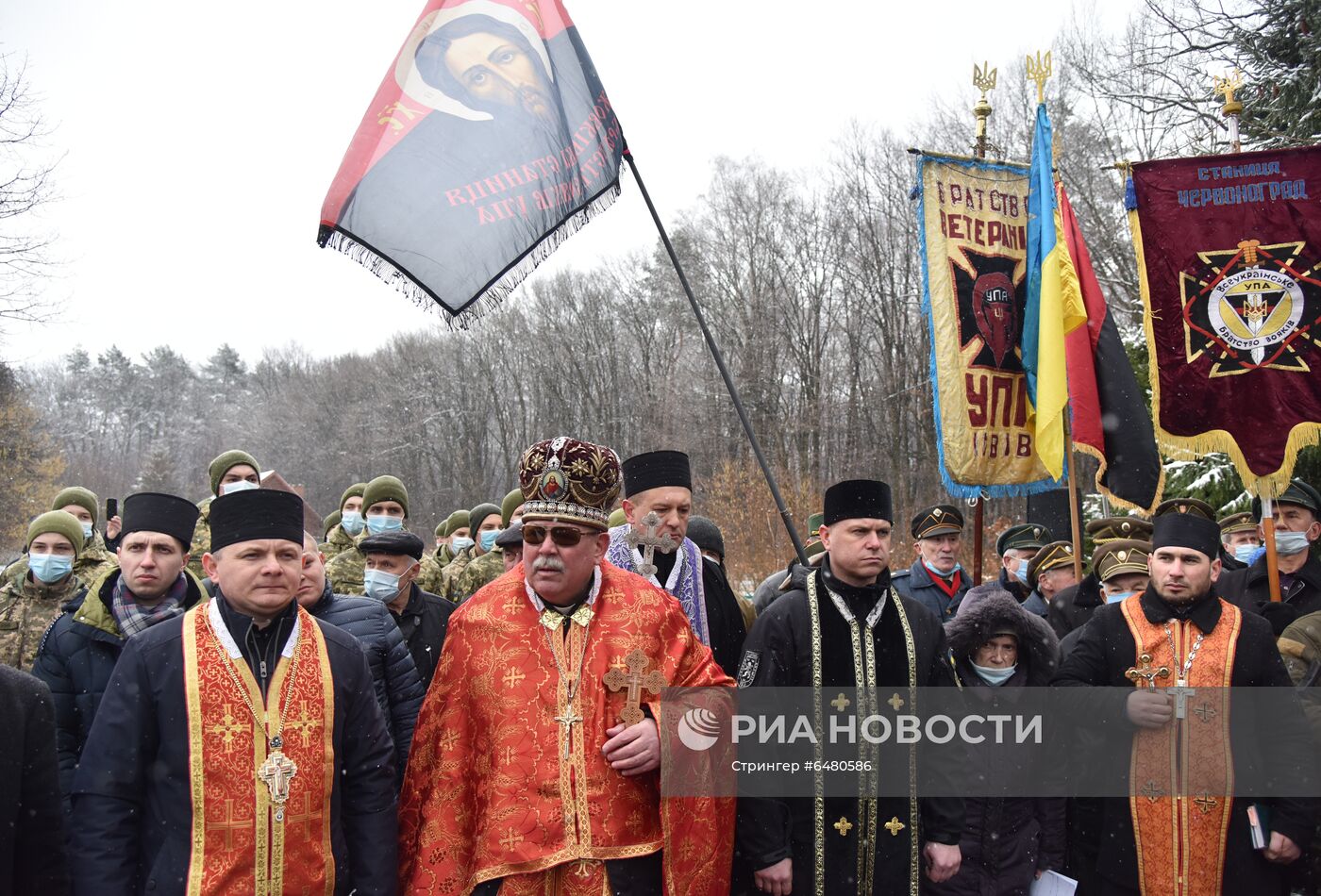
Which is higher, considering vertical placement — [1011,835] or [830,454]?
[830,454]

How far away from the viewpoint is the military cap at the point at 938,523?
723 cm

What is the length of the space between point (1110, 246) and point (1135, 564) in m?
18.7

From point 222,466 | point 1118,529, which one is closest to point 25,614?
point 222,466

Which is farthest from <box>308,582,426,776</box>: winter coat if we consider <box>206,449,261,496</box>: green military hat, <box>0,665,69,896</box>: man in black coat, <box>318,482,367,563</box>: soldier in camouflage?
<box>318,482,367,563</box>: soldier in camouflage

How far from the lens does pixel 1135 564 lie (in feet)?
18.5

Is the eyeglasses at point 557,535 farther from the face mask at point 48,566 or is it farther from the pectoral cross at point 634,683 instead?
the face mask at point 48,566

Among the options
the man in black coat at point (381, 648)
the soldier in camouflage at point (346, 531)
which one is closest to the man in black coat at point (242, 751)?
the man in black coat at point (381, 648)

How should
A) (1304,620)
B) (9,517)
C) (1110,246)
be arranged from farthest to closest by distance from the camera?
(9,517)
(1110,246)
(1304,620)

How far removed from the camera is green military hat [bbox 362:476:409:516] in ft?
24.0

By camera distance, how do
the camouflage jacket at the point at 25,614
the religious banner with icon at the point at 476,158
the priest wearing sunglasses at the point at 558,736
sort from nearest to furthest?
the priest wearing sunglasses at the point at 558,736 → the religious banner with icon at the point at 476,158 → the camouflage jacket at the point at 25,614

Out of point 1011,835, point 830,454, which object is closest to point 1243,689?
point 1011,835

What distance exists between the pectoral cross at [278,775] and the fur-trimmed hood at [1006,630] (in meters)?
2.77

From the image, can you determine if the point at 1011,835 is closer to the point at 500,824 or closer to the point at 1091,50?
the point at 500,824

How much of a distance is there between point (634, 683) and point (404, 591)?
2294 mm
